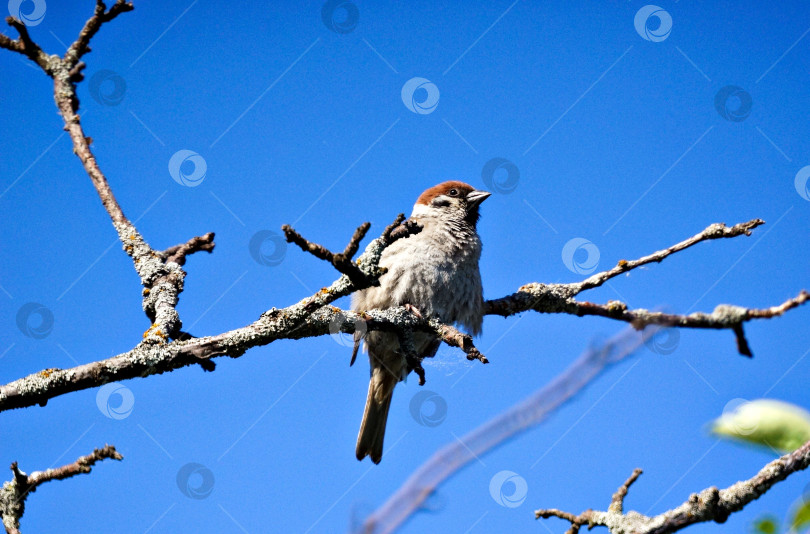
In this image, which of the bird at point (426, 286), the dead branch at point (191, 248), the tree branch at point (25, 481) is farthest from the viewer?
the bird at point (426, 286)

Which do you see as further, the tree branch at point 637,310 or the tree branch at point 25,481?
the tree branch at point 25,481

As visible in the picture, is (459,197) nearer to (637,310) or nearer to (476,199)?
(476,199)

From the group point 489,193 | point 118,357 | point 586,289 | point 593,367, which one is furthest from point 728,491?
point 489,193

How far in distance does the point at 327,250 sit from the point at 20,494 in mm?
1225

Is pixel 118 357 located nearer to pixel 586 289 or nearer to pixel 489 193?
pixel 586 289

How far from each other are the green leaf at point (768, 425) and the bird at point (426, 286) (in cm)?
255

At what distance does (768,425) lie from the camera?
6.47ft

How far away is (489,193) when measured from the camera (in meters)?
5.61

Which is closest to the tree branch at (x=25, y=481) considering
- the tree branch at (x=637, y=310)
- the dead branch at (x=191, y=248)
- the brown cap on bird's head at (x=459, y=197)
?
the dead branch at (x=191, y=248)

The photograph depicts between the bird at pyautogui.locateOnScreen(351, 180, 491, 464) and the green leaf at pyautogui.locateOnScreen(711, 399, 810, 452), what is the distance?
2553 millimetres

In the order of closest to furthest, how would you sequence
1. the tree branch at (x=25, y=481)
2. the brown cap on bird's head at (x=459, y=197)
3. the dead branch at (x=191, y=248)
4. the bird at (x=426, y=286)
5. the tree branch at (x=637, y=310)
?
1. the tree branch at (x=637, y=310)
2. the tree branch at (x=25, y=481)
3. the dead branch at (x=191, y=248)
4. the bird at (x=426, y=286)
5. the brown cap on bird's head at (x=459, y=197)

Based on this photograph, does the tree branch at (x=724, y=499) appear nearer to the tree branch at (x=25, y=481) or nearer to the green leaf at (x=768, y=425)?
the green leaf at (x=768, y=425)

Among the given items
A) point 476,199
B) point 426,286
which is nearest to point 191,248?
point 426,286

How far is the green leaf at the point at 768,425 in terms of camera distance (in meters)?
1.90
